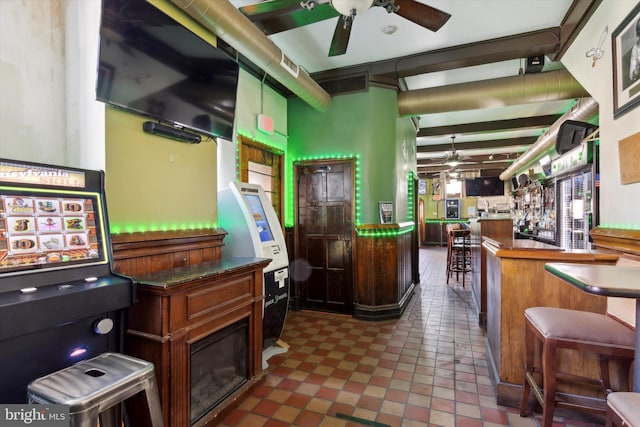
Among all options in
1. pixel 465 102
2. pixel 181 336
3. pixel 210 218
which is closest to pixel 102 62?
pixel 210 218

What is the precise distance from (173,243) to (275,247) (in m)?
0.99

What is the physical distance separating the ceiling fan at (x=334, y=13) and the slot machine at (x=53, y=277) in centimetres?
190

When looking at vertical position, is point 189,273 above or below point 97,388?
above

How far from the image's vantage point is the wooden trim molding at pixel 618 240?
6.74ft

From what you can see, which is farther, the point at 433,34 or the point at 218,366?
the point at 433,34

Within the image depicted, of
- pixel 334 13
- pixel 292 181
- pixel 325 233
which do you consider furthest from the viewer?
pixel 292 181

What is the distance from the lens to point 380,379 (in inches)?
105

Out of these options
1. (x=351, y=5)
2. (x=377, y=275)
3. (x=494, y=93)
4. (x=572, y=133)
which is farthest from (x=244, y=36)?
(x=572, y=133)

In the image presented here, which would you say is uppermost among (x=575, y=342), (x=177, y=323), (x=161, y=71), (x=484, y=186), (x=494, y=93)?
(x=494, y=93)

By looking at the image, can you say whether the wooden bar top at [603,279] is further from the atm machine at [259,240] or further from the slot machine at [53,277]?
the atm machine at [259,240]

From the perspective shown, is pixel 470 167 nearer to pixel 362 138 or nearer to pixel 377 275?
pixel 362 138

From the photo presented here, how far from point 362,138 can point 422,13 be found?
2.05m

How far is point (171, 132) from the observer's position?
233 cm

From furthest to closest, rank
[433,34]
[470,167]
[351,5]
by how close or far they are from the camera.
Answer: [470,167] < [433,34] < [351,5]
